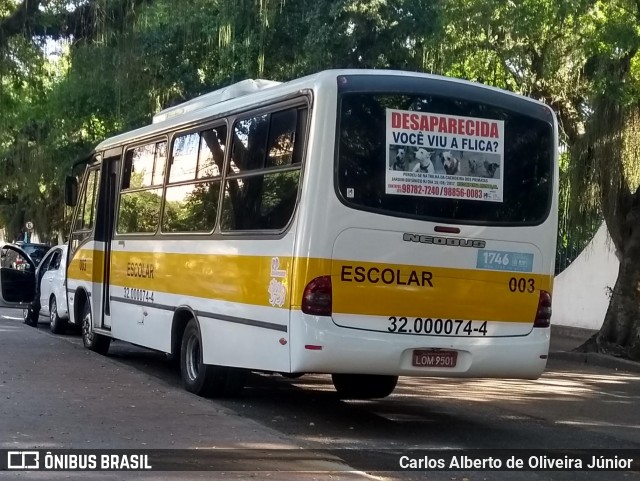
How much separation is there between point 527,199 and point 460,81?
1290 mm

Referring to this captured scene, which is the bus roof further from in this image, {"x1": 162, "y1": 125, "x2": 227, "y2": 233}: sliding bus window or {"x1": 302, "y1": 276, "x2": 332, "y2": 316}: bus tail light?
{"x1": 302, "y1": 276, "x2": 332, "y2": 316}: bus tail light

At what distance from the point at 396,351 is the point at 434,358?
1.34 ft

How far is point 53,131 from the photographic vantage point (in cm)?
2881

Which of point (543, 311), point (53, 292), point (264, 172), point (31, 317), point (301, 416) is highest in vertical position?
point (264, 172)

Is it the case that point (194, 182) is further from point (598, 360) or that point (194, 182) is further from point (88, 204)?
point (598, 360)

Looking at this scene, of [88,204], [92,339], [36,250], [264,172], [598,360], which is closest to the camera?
[264,172]

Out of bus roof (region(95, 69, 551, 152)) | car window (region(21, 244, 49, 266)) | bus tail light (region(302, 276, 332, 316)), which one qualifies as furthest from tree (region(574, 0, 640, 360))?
car window (region(21, 244, 49, 266))

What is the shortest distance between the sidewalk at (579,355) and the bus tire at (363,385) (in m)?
6.64

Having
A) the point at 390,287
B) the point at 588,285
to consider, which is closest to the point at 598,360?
the point at 588,285

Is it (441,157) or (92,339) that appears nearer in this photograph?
(441,157)

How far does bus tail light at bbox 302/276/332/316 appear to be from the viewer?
9023 mm

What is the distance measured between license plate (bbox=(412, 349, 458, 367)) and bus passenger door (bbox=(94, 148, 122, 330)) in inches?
247

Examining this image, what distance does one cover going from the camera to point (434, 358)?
938 centimetres

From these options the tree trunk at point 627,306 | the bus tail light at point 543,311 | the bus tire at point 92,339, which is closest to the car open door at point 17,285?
the bus tire at point 92,339
